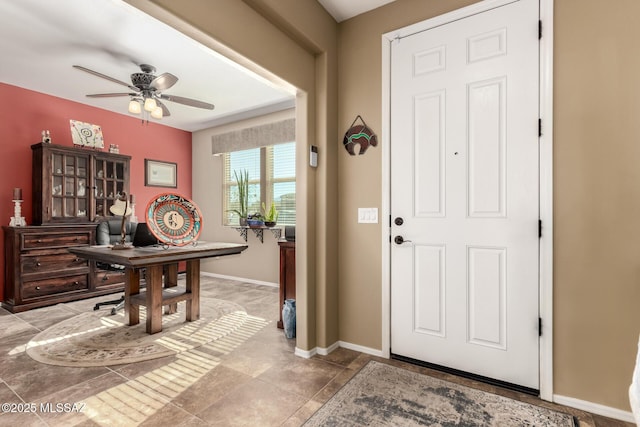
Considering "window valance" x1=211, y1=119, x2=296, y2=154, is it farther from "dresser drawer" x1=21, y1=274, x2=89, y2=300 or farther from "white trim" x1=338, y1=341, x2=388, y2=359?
"white trim" x1=338, y1=341, x2=388, y2=359

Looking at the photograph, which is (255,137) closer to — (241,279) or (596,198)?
(241,279)

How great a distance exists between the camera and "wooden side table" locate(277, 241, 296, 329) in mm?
3029

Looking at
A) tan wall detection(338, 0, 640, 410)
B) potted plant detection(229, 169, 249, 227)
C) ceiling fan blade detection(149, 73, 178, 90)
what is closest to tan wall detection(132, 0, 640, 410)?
tan wall detection(338, 0, 640, 410)

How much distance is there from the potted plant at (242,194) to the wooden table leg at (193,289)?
159cm

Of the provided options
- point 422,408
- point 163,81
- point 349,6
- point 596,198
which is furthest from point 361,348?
point 163,81

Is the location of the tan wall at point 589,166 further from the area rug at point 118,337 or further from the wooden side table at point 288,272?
the area rug at point 118,337

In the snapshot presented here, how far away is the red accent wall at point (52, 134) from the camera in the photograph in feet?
12.6

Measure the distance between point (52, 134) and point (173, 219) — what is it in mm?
2705

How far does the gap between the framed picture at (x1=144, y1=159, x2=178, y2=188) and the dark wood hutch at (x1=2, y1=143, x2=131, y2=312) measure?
26.4 inches

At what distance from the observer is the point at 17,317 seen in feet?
11.0

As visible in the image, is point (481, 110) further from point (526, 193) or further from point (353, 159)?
point (353, 159)

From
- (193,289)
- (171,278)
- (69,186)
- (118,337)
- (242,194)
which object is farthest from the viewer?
(242,194)

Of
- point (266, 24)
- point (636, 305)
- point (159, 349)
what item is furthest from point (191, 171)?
point (636, 305)

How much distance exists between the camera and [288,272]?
10.0ft
